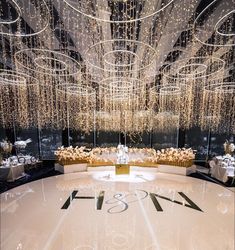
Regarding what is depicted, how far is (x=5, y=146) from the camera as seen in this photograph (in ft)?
28.7

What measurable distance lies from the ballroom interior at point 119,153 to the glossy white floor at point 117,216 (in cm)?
3

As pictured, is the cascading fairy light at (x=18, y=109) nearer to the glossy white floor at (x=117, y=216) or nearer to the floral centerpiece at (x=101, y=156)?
the floral centerpiece at (x=101, y=156)

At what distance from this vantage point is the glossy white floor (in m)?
3.40

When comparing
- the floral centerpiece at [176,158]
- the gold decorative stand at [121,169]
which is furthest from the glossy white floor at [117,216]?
the floral centerpiece at [176,158]

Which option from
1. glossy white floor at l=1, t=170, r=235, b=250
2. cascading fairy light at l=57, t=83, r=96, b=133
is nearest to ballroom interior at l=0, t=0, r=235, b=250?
glossy white floor at l=1, t=170, r=235, b=250

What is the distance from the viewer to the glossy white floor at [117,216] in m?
3.40

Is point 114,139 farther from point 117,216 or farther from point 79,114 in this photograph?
point 117,216

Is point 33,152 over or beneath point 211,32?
beneath

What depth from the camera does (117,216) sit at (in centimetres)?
440

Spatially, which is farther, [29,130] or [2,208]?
[29,130]

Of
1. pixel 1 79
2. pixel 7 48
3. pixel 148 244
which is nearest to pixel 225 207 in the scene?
pixel 148 244

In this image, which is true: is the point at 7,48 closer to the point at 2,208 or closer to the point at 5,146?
the point at 2,208

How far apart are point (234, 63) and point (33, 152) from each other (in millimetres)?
11241

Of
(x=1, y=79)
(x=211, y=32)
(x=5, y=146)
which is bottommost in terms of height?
(x=5, y=146)
